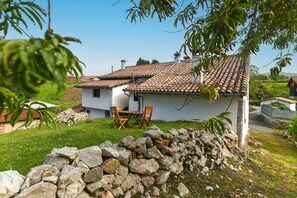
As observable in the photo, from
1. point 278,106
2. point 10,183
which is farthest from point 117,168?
point 278,106

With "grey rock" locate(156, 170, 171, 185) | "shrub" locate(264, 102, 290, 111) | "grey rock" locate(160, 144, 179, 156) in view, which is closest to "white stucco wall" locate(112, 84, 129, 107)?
"grey rock" locate(160, 144, 179, 156)

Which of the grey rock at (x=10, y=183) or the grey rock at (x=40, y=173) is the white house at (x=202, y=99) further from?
the grey rock at (x=10, y=183)

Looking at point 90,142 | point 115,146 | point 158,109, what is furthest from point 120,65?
point 115,146

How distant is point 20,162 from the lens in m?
4.66

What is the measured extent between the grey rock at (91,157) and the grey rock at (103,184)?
0.30 m

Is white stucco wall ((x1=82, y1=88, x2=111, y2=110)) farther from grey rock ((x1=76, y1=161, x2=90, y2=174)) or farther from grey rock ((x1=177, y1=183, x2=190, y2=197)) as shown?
grey rock ((x1=76, y1=161, x2=90, y2=174))

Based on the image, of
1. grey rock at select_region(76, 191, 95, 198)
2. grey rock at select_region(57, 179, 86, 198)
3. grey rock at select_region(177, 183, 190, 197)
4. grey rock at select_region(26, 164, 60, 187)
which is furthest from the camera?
grey rock at select_region(177, 183, 190, 197)

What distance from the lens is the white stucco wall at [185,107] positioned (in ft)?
31.0

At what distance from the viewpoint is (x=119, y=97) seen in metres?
19.2

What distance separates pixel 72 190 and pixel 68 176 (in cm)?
26

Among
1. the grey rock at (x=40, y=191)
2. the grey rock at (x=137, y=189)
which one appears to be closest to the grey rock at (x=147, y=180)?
the grey rock at (x=137, y=189)

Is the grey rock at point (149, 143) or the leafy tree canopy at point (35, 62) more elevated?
the leafy tree canopy at point (35, 62)

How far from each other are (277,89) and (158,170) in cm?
3952

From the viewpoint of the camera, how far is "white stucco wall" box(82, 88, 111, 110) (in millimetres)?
19250
